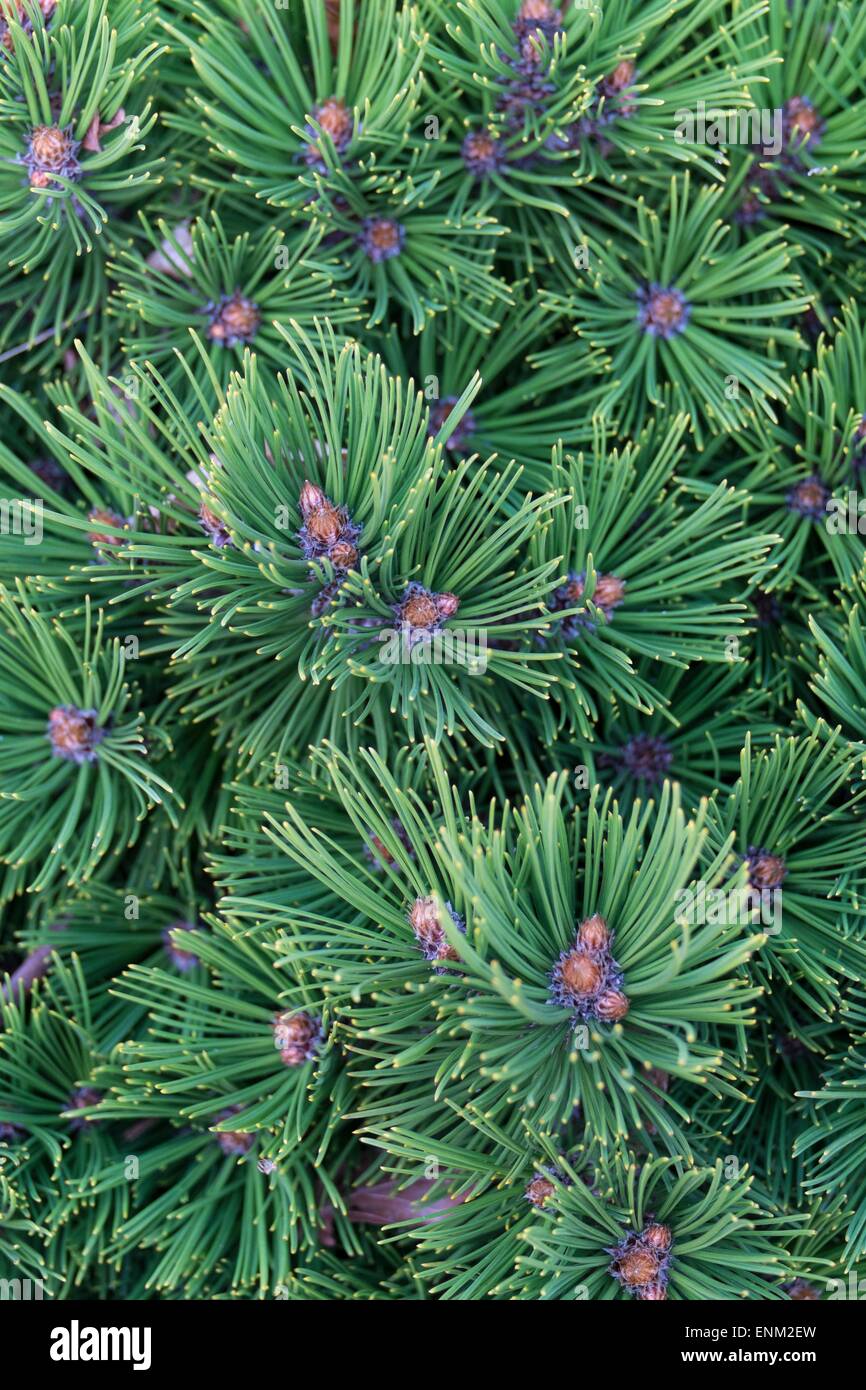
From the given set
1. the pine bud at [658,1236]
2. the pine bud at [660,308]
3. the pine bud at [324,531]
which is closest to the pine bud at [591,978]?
the pine bud at [658,1236]

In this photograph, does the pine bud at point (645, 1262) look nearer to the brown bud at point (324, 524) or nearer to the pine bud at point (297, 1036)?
the pine bud at point (297, 1036)

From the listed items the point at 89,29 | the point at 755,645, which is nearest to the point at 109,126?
the point at 89,29

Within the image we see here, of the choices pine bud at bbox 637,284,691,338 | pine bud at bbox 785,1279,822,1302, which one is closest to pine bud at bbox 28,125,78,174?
pine bud at bbox 637,284,691,338

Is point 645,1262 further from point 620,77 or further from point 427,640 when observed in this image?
point 620,77

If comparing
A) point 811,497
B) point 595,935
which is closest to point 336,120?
point 811,497

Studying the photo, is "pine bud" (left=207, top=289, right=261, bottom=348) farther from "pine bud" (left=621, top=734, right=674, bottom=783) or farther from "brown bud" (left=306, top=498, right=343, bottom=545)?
"pine bud" (left=621, top=734, right=674, bottom=783)
